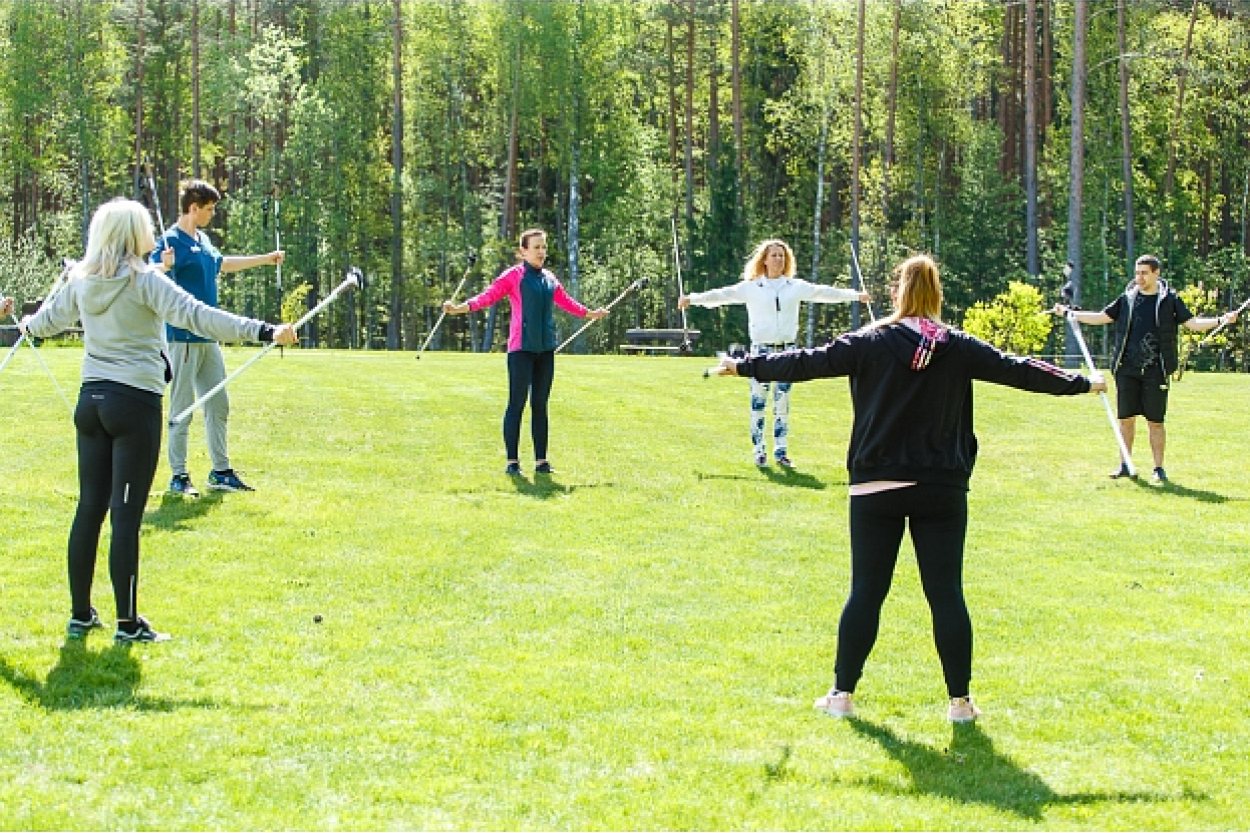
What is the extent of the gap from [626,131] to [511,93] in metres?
4.74

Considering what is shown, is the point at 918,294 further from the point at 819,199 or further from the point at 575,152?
the point at 575,152

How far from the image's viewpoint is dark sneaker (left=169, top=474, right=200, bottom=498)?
1045 centimetres

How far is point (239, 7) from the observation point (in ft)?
194

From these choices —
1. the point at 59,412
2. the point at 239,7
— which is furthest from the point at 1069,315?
the point at 239,7

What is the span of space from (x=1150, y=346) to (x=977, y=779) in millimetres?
8724

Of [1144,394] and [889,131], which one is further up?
[889,131]

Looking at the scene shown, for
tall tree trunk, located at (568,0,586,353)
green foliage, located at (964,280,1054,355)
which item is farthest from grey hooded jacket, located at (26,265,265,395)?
tall tree trunk, located at (568,0,586,353)

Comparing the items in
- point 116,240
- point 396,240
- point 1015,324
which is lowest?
point 116,240

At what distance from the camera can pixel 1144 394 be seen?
42.3ft

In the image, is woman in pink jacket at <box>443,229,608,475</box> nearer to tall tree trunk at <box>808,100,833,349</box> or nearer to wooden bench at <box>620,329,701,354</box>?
wooden bench at <box>620,329,701,354</box>

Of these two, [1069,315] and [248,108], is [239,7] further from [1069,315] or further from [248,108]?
[1069,315]

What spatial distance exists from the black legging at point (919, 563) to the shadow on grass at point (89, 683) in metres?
2.71

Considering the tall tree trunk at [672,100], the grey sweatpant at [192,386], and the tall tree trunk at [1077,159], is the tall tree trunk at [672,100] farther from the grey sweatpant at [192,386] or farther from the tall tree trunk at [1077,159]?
the grey sweatpant at [192,386]

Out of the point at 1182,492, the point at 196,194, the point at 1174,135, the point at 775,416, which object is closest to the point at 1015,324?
the point at 1182,492
